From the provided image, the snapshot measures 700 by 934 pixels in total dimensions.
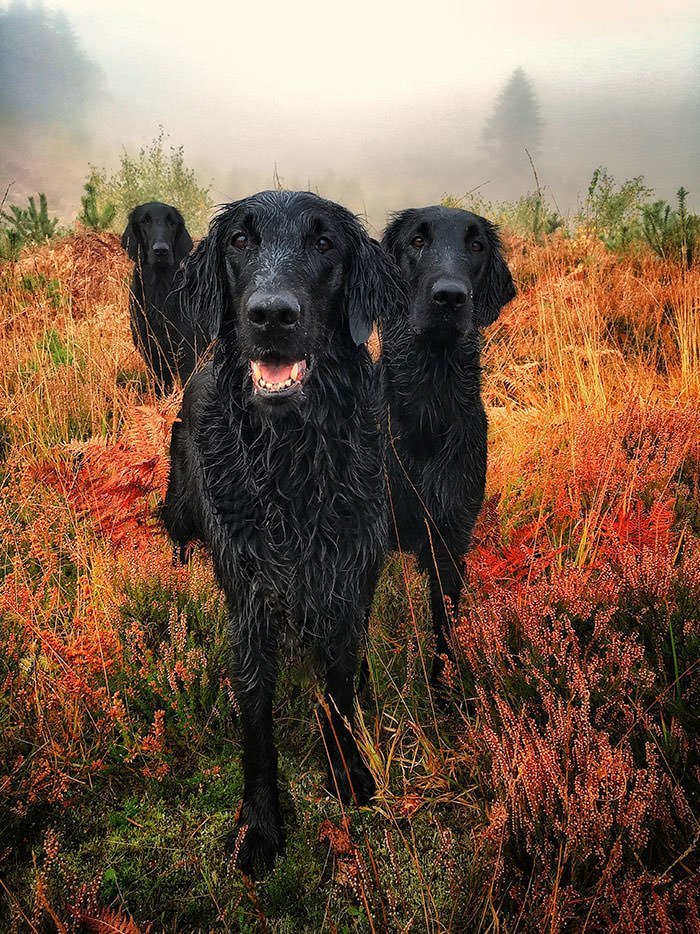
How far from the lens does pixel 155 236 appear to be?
16.5 feet

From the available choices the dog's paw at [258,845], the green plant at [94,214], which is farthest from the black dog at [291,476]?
the green plant at [94,214]

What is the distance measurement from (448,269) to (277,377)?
1.02 m

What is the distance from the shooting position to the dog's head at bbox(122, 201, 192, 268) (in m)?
5.01

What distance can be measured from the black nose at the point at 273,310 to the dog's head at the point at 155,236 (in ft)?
12.2

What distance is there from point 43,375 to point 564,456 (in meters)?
3.20

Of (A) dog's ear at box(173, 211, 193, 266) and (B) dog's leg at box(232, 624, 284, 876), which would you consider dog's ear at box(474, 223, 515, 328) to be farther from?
(A) dog's ear at box(173, 211, 193, 266)

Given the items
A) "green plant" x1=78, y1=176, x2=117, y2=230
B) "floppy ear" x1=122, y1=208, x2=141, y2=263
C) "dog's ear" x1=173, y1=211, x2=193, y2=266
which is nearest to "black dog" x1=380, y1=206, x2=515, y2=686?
"dog's ear" x1=173, y1=211, x2=193, y2=266

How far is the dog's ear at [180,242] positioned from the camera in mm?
5234

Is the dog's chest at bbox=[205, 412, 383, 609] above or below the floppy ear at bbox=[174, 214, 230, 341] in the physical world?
below

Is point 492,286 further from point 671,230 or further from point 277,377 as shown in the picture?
point 671,230

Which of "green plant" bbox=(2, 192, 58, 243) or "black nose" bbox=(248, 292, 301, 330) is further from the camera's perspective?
"green plant" bbox=(2, 192, 58, 243)

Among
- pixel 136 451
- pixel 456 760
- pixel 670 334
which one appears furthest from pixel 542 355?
pixel 456 760

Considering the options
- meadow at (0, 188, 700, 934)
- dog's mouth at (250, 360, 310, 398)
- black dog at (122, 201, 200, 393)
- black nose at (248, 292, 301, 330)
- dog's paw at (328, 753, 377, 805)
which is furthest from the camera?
black dog at (122, 201, 200, 393)

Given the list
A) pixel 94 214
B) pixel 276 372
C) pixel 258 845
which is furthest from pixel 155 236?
pixel 94 214
